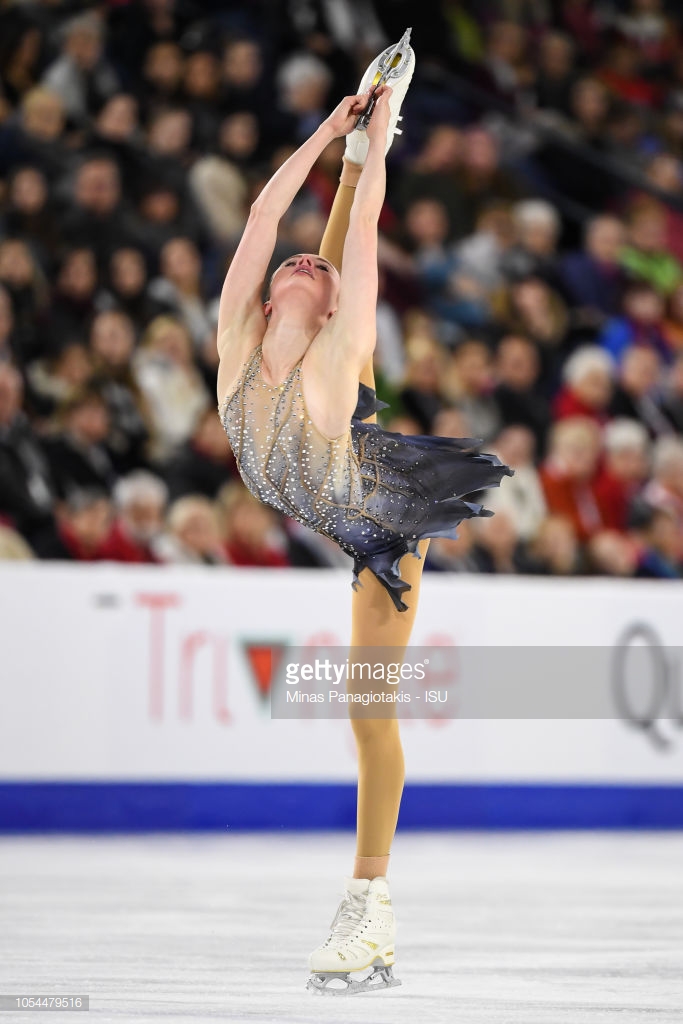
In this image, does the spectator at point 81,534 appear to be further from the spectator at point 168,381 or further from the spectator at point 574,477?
the spectator at point 574,477

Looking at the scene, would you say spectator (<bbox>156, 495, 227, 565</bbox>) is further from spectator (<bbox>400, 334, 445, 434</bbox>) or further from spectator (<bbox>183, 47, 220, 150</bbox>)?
spectator (<bbox>183, 47, 220, 150</bbox>)

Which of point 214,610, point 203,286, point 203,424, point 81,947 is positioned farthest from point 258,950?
point 203,286

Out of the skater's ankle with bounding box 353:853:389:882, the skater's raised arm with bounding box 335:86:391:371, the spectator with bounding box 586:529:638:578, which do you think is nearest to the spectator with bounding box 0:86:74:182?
the spectator with bounding box 586:529:638:578

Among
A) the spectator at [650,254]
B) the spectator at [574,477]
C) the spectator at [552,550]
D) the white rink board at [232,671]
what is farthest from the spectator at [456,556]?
the spectator at [650,254]

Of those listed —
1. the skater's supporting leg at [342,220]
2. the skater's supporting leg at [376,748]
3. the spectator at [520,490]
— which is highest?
the spectator at [520,490]

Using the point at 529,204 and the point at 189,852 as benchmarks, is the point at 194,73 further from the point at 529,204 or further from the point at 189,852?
the point at 189,852

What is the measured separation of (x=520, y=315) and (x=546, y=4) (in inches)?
105

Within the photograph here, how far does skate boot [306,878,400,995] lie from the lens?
293 cm

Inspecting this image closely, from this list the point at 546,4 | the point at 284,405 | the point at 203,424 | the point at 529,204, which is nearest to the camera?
the point at 284,405

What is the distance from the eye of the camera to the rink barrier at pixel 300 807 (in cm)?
573

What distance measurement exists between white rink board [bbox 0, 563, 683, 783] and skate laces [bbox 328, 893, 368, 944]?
9.30 ft

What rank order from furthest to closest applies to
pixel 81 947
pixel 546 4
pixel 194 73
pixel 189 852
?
pixel 546 4 < pixel 194 73 < pixel 189 852 < pixel 81 947

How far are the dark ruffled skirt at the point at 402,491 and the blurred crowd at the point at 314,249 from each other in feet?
9.81

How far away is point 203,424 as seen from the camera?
6469 mm
